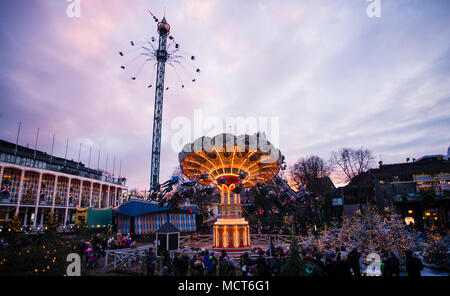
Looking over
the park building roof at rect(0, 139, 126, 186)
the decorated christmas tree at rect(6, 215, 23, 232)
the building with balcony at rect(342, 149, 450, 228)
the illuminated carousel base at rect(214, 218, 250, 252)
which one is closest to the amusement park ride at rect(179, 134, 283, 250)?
the illuminated carousel base at rect(214, 218, 250, 252)

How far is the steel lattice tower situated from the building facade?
17054mm

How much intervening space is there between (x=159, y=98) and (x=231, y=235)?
3184 centimetres

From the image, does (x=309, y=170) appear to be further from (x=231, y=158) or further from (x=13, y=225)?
(x=13, y=225)

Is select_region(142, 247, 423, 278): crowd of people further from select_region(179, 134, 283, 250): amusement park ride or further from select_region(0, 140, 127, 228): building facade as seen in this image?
select_region(0, 140, 127, 228): building facade

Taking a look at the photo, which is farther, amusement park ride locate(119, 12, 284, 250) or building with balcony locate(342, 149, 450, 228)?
building with balcony locate(342, 149, 450, 228)

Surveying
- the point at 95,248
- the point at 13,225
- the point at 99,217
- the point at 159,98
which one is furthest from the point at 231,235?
the point at 159,98

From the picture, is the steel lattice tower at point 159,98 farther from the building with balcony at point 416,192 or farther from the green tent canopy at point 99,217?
the building with balcony at point 416,192

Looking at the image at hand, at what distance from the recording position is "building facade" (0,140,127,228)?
3644 centimetres

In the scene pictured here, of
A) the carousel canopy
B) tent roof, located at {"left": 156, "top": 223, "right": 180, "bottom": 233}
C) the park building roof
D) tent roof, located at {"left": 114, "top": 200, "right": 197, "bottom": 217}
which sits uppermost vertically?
the park building roof

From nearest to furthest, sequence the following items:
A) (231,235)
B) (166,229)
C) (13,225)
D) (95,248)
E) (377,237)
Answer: (377,237)
(166,229)
(95,248)
(231,235)
(13,225)

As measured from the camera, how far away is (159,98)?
4319 centimetres

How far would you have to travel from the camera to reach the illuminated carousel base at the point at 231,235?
57.7ft
